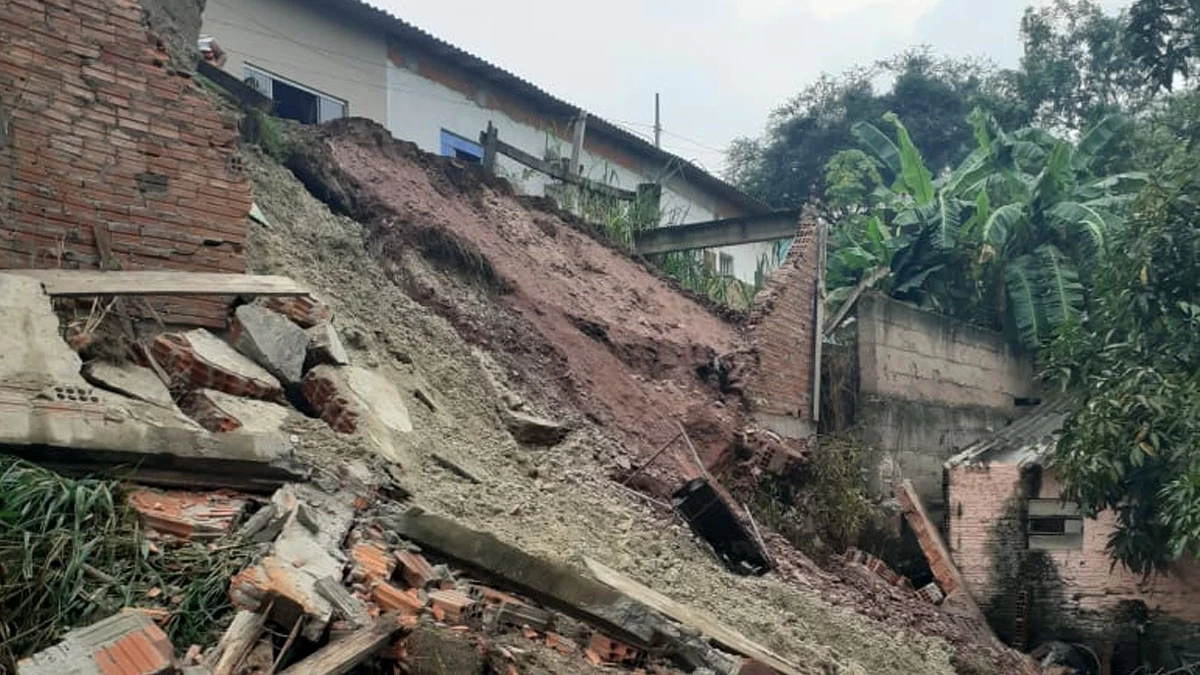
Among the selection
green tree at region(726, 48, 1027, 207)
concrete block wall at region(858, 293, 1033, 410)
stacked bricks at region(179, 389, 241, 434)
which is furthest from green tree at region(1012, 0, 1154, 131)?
stacked bricks at region(179, 389, 241, 434)

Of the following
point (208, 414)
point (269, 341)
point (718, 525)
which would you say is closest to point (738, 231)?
point (718, 525)

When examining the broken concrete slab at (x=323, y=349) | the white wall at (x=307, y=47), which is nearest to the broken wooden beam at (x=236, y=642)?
the broken concrete slab at (x=323, y=349)

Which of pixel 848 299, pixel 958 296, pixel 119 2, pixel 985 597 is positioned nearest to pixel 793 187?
pixel 958 296

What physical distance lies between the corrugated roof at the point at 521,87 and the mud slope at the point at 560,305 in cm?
348

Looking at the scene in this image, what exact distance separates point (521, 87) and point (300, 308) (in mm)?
9963

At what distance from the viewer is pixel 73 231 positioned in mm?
7125

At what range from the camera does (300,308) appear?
26.1ft

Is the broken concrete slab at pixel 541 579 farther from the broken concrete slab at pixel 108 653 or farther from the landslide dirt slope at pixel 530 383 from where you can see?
the broken concrete slab at pixel 108 653

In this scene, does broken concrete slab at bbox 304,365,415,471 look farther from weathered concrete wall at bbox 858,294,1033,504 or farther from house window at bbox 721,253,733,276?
house window at bbox 721,253,733,276

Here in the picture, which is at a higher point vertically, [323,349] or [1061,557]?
[323,349]

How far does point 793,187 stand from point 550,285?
16852 mm

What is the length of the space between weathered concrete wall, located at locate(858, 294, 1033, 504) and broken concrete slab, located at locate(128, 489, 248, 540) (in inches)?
374

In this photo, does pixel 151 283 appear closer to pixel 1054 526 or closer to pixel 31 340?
pixel 31 340

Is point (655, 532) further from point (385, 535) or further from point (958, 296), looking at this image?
point (958, 296)
